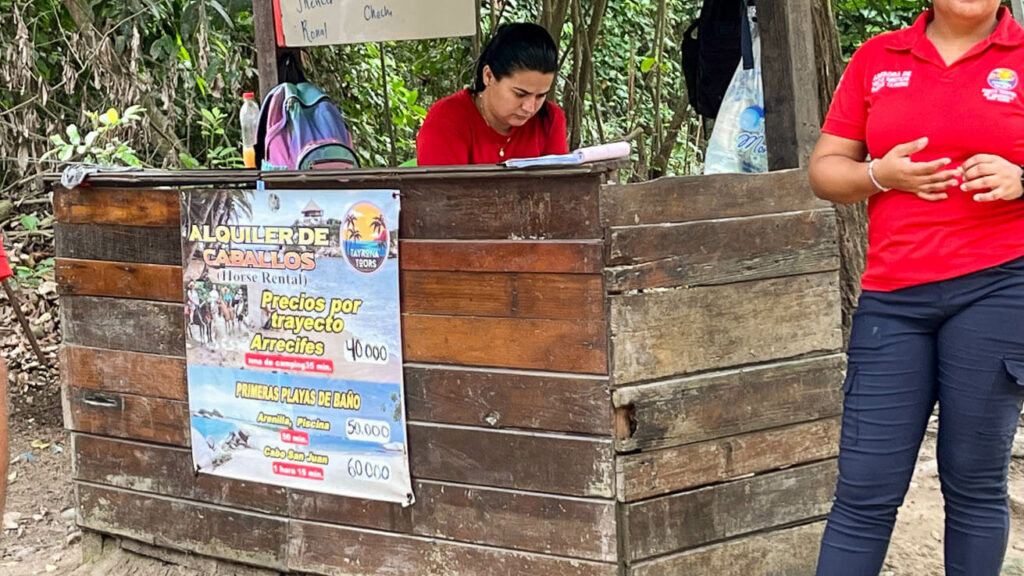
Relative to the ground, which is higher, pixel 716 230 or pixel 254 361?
pixel 716 230

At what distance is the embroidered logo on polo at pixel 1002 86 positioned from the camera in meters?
2.37

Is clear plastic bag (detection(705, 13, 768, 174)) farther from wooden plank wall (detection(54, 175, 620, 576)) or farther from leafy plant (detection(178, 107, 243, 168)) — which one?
leafy plant (detection(178, 107, 243, 168))

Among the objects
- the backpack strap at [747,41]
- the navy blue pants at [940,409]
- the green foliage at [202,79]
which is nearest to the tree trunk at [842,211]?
the backpack strap at [747,41]

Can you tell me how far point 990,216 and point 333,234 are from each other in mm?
1833

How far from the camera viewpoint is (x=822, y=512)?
→ 3.39 meters

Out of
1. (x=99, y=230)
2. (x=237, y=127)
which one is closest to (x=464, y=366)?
(x=99, y=230)

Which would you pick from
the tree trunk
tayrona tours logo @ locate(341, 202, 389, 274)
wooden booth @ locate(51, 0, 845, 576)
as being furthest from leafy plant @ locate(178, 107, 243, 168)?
the tree trunk

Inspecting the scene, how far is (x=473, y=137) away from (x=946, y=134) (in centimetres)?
189

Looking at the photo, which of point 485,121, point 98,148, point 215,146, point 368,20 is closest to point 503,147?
point 485,121

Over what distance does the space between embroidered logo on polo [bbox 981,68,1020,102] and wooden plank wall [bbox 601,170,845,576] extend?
85cm

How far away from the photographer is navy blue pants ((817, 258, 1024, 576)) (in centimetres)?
241

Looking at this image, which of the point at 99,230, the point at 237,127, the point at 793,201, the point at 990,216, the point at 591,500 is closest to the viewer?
the point at 990,216

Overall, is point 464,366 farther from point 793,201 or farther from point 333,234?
point 793,201

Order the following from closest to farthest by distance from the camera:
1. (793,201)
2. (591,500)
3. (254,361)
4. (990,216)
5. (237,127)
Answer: (990,216), (591,500), (793,201), (254,361), (237,127)
